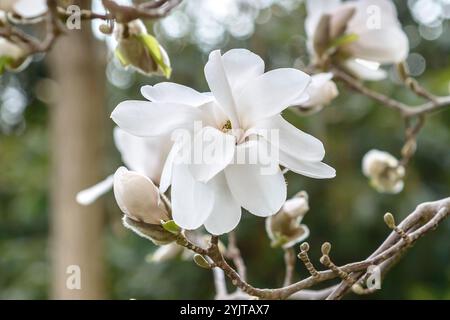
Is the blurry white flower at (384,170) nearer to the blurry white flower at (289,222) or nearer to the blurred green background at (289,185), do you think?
the blurry white flower at (289,222)

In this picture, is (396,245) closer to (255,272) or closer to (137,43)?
(137,43)

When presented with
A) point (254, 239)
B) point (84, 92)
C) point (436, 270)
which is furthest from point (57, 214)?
point (436, 270)

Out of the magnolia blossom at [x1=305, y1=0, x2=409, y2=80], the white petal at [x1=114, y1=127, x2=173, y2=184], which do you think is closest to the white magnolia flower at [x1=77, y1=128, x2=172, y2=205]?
the white petal at [x1=114, y1=127, x2=173, y2=184]

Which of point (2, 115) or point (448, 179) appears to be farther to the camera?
point (2, 115)

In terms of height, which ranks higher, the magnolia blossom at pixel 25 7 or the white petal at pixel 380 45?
the magnolia blossom at pixel 25 7

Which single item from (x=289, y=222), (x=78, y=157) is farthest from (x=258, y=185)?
(x=78, y=157)

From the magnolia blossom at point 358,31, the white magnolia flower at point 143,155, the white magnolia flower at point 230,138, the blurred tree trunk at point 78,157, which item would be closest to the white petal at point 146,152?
the white magnolia flower at point 143,155

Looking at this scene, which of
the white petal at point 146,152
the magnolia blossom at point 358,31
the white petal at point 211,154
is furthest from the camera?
the magnolia blossom at point 358,31
